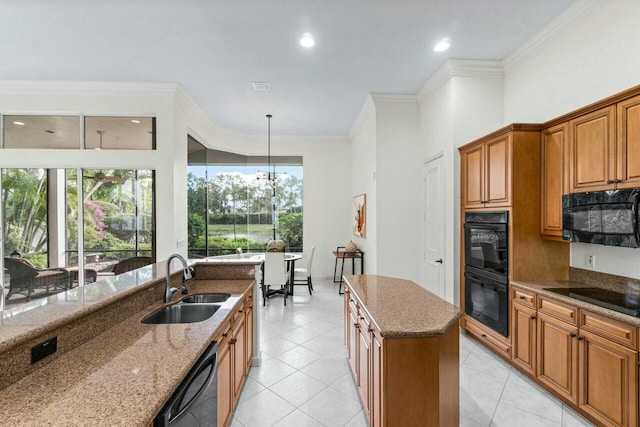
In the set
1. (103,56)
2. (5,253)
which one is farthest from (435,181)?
(5,253)

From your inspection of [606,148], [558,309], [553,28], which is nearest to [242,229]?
[558,309]

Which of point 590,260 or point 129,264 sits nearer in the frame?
point 590,260

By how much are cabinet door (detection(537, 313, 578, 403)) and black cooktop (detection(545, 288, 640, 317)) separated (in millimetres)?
234

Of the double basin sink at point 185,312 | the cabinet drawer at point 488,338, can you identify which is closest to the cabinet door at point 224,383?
the double basin sink at point 185,312

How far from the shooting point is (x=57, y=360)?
1.30m

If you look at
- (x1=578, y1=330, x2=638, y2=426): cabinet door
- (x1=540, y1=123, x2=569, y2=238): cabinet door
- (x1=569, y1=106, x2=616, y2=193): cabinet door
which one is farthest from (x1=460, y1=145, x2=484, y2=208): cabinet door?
(x1=578, y1=330, x2=638, y2=426): cabinet door

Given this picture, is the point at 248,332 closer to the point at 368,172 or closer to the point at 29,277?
the point at 368,172

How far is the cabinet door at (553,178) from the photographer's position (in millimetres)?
2670

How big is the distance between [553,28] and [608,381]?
313 centimetres

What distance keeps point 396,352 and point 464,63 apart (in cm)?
362

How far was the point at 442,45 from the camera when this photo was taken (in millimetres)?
3395

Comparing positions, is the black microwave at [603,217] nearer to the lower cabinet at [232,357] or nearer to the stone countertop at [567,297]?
the stone countertop at [567,297]

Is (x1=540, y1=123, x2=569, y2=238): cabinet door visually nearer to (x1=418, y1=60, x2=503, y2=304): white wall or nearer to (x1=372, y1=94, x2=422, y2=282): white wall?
(x1=418, y1=60, x2=503, y2=304): white wall

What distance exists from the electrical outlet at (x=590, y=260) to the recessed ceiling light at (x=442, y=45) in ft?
8.32
